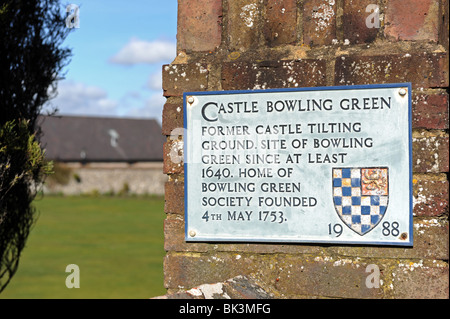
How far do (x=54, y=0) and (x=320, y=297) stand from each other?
5.38 metres

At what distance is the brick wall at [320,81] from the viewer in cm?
309

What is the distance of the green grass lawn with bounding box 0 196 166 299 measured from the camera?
480 inches

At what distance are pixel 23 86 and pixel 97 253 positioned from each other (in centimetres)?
1085

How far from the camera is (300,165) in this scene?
127 inches

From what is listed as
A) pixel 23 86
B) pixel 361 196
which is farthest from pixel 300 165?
pixel 23 86

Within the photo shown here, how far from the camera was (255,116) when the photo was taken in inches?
131

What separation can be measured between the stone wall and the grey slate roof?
10.1 meters

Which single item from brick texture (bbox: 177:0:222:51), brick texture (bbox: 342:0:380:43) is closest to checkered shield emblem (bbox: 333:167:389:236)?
brick texture (bbox: 342:0:380:43)

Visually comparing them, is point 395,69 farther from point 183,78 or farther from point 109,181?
point 109,181

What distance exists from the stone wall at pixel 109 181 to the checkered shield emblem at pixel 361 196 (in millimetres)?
37502

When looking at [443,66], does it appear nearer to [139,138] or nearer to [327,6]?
[327,6]

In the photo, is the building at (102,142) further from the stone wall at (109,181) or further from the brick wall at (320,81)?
the brick wall at (320,81)

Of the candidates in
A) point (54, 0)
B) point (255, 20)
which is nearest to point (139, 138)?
point (54, 0)
